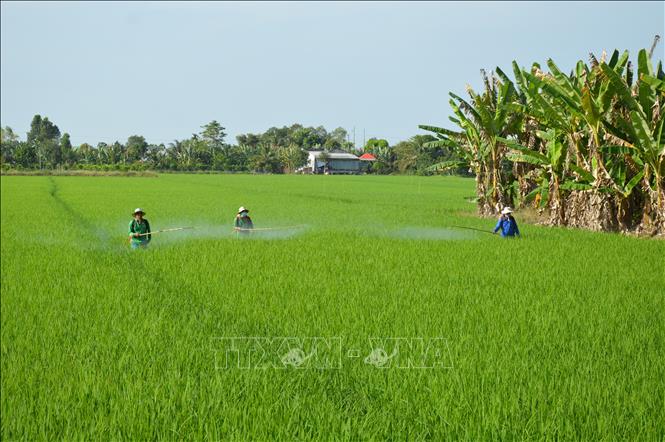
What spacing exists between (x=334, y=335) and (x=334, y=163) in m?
67.3

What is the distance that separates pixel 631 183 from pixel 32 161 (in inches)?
2355

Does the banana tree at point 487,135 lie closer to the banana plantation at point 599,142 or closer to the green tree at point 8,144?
the banana plantation at point 599,142

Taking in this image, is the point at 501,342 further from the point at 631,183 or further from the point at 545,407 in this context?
the point at 631,183

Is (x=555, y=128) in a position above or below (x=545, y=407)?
above

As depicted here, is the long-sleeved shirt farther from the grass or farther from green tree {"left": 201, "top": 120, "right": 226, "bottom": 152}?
green tree {"left": 201, "top": 120, "right": 226, "bottom": 152}

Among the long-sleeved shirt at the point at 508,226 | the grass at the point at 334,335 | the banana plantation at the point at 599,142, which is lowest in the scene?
the grass at the point at 334,335

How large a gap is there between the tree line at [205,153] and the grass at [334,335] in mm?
50114

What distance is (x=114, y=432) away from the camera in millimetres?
2652

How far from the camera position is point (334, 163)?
71.0 meters

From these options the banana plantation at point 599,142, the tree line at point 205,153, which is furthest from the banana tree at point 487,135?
the tree line at point 205,153

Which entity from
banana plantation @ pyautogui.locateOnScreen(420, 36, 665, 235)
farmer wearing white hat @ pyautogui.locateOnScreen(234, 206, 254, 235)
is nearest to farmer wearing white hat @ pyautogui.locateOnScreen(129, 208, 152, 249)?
farmer wearing white hat @ pyautogui.locateOnScreen(234, 206, 254, 235)

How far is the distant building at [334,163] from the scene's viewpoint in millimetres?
70250

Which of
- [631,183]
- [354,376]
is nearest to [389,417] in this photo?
[354,376]

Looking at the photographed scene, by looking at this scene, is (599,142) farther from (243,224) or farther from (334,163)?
(334,163)
